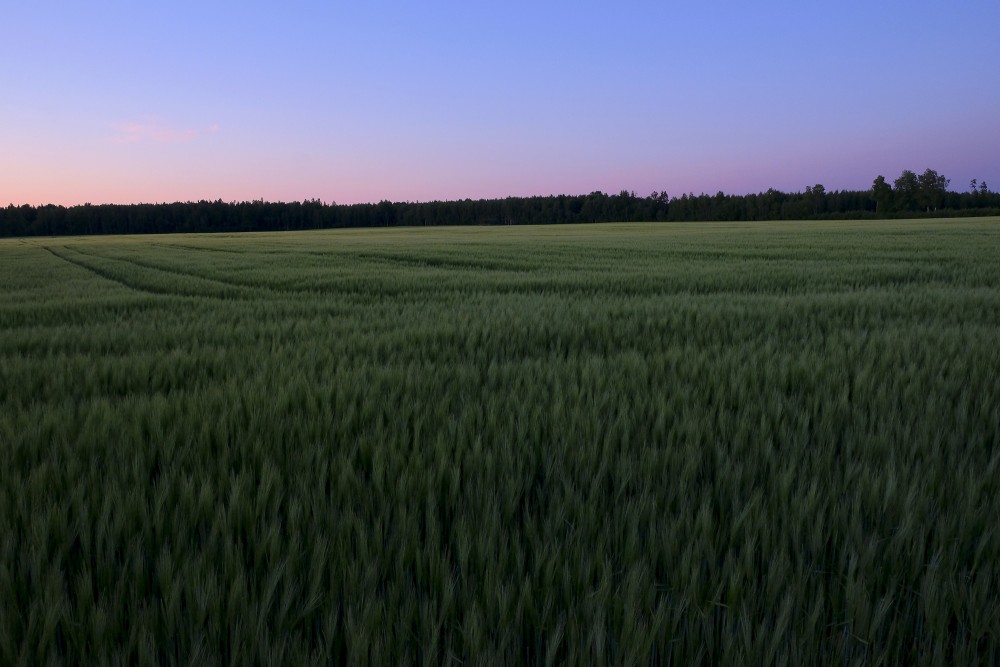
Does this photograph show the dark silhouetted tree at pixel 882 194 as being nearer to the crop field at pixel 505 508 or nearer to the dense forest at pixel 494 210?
the dense forest at pixel 494 210

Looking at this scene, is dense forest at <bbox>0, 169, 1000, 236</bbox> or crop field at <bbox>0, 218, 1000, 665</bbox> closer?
crop field at <bbox>0, 218, 1000, 665</bbox>

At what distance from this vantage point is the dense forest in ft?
286

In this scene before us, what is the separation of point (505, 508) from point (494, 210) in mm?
114293

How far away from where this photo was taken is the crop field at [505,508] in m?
1.16

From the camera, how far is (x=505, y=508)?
168 cm

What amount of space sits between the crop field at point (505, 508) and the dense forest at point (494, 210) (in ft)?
305

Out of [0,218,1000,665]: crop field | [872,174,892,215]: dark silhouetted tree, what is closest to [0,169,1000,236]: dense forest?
[872,174,892,215]: dark silhouetted tree

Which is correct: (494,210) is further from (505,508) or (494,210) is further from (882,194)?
(505,508)

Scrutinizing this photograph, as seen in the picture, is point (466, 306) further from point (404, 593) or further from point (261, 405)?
point (404, 593)

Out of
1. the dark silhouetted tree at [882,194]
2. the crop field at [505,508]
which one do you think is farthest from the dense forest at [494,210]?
the crop field at [505,508]

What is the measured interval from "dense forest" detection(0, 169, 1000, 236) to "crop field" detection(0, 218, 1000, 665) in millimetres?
92819

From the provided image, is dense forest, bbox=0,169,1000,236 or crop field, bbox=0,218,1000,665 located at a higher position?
dense forest, bbox=0,169,1000,236

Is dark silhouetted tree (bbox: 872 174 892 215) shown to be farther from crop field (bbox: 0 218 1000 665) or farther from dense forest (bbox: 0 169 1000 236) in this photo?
crop field (bbox: 0 218 1000 665)

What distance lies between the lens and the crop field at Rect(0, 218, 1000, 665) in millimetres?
1161
